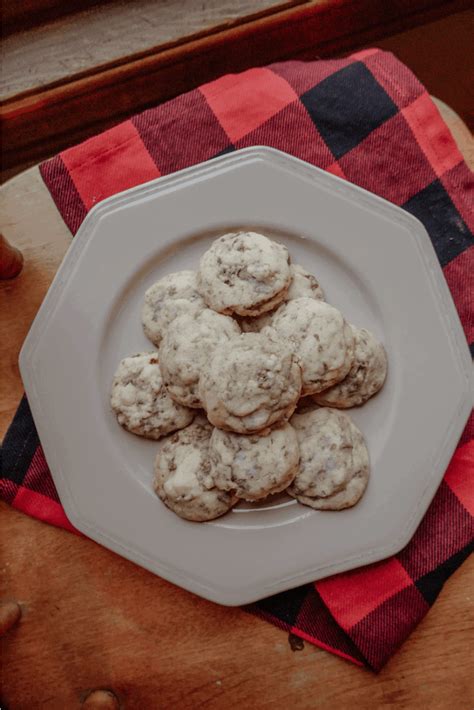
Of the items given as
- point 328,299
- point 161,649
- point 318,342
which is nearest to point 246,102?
point 328,299

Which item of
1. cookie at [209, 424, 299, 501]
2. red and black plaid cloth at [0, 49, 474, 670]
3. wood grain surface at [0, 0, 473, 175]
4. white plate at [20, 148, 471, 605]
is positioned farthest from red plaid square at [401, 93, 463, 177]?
cookie at [209, 424, 299, 501]

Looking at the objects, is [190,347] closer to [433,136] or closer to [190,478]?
[190,478]

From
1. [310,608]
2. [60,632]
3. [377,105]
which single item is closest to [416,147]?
[377,105]

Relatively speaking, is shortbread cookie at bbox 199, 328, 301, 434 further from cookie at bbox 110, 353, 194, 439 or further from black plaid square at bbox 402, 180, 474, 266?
black plaid square at bbox 402, 180, 474, 266

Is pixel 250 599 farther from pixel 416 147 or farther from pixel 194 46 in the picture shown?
pixel 194 46

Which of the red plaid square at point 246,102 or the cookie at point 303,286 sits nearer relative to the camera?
the cookie at point 303,286

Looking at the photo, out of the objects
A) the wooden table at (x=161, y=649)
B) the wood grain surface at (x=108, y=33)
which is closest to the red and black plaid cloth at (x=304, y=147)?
the wooden table at (x=161, y=649)

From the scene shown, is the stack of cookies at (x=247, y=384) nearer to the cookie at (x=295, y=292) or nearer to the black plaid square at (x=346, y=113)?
the cookie at (x=295, y=292)
